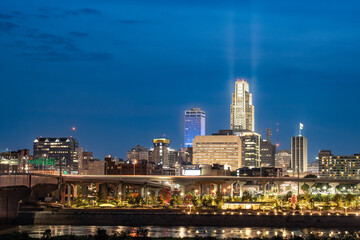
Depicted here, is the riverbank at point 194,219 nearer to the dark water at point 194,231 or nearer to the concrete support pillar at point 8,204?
the concrete support pillar at point 8,204

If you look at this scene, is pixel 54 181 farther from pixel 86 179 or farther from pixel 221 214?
pixel 221 214

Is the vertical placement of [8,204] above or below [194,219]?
above

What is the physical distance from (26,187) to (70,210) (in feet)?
36.9

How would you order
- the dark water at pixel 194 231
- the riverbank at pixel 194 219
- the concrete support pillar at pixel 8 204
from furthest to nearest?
the concrete support pillar at pixel 8 204
the riverbank at pixel 194 219
the dark water at pixel 194 231

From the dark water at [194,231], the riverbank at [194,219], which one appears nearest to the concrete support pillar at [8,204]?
the riverbank at [194,219]

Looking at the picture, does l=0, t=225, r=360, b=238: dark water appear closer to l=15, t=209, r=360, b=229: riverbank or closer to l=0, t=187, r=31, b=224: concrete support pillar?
l=15, t=209, r=360, b=229: riverbank

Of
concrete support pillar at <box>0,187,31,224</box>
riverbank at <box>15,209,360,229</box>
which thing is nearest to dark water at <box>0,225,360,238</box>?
riverbank at <box>15,209,360,229</box>

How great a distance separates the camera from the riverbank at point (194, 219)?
122 meters

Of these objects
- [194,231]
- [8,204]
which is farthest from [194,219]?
[8,204]

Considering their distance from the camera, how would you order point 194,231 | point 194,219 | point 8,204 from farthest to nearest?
point 8,204
point 194,219
point 194,231

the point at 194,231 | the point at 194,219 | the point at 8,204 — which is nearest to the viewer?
the point at 194,231

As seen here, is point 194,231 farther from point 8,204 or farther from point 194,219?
point 8,204

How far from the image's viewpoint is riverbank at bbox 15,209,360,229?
122 metres

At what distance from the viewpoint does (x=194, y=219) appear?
12512 centimetres
